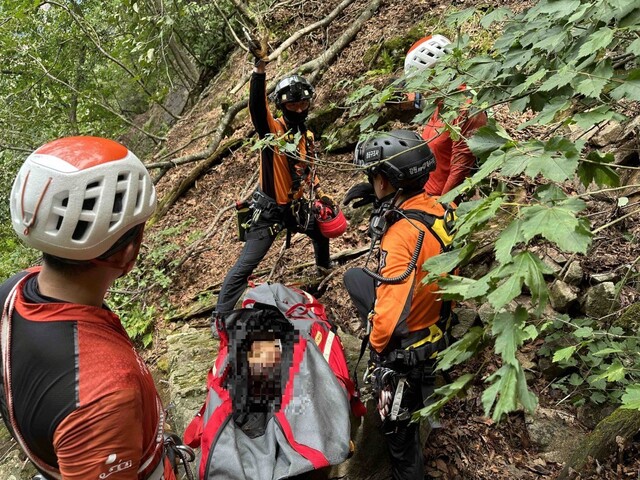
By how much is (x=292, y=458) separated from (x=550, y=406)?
2324mm

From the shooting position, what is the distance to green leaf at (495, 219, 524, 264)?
1325 mm

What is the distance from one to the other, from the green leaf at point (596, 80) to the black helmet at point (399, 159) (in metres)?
1.31

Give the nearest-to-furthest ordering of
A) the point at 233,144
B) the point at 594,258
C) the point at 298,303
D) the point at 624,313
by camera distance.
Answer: the point at 624,313, the point at 298,303, the point at 594,258, the point at 233,144

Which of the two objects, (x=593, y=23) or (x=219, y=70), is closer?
(x=593, y=23)

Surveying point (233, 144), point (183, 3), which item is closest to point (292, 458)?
point (233, 144)

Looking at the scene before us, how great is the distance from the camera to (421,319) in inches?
116

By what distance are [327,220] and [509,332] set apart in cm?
369

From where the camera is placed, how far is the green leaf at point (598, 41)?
1.56 m

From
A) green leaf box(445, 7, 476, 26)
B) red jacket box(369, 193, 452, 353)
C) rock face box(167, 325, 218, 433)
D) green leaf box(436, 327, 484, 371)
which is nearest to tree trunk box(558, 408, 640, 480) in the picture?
red jacket box(369, 193, 452, 353)

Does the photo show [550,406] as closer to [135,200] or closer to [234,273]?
[234,273]

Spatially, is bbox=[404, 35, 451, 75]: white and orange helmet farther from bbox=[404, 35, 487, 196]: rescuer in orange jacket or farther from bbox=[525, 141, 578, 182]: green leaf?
bbox=[525, 141, 578, 182]: green leaf

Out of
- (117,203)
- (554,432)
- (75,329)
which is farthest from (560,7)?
(554,432)

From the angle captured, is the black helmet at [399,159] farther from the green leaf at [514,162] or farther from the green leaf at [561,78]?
the green leaf at [514,162]

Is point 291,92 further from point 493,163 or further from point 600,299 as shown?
point 600,299
